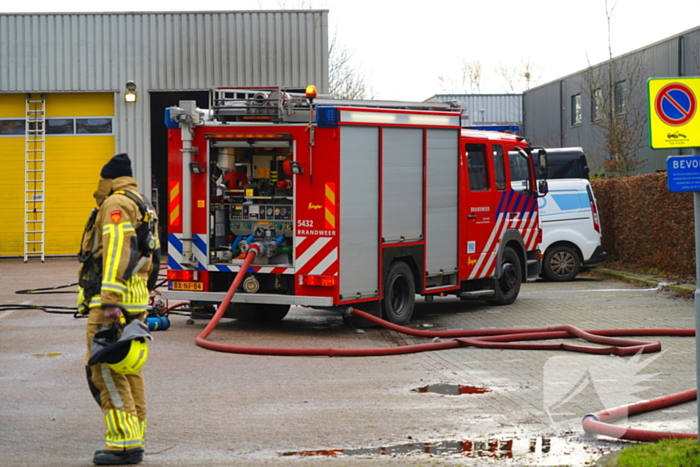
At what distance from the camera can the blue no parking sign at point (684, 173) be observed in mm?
6020

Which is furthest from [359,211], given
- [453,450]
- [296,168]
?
[453,450]

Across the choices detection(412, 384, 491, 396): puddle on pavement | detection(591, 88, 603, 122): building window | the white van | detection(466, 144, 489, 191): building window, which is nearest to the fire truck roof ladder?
detection(466, 144, 489, 191): building window

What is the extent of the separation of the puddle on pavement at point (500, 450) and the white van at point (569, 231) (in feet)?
46.2

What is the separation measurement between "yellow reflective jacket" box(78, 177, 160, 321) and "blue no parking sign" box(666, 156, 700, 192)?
134 inches

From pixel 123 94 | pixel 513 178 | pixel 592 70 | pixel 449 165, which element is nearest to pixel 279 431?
pixel 449 165

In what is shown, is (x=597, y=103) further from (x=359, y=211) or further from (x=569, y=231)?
(x=359, y=211)

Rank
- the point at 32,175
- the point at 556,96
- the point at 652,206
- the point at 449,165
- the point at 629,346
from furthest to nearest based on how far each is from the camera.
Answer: the point at 556,96, the point at 32,175, the point at 652,206, the point at 449,165, the point at 629,346

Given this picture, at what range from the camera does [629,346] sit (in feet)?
34.5

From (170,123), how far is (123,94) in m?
14.4

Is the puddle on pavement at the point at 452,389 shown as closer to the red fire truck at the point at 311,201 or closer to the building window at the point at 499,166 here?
the red fire truck at the point at 311,201

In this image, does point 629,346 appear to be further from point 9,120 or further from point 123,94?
point 9,120

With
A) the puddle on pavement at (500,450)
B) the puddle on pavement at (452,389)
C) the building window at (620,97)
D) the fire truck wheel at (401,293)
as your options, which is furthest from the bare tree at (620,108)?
the puddle on pavement at (500,450)

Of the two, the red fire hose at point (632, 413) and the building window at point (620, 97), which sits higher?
the building window at point (620, 97)

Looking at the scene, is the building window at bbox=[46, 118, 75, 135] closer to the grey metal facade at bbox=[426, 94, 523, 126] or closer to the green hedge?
the green hedge
